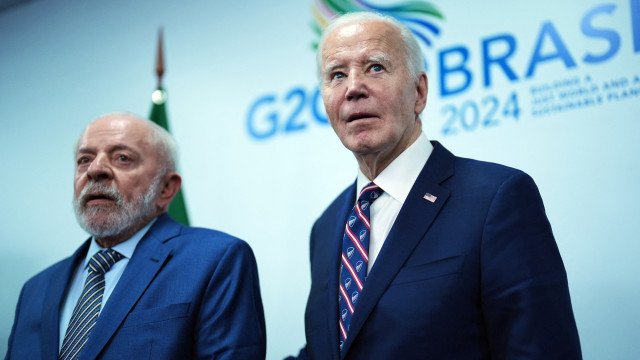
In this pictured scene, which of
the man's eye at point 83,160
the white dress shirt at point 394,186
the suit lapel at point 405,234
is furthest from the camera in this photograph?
the man's eye at point 83,160

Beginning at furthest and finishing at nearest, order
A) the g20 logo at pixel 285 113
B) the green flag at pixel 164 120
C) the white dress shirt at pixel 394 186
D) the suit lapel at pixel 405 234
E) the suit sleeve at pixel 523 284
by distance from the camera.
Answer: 1. the green flag at pixel 164 120
2. the g20 logo at pixel 285 113
3. the white dress shirt at pixel 394 186
4. the suit lapel at pixel 405 234
5. the suit sleeve at pixel 523 284

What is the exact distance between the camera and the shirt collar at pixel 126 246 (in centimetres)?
221

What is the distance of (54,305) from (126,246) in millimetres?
274

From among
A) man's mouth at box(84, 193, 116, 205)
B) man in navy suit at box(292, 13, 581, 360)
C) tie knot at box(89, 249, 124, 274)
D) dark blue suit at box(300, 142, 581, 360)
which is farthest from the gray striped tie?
dark blue suit at box(300, 142, 581, 360)

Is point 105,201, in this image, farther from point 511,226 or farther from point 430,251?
point 511,226

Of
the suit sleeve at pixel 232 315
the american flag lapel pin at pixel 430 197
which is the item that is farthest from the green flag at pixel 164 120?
the american flag lapel pin at pixel 430 197

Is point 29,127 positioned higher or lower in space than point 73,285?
higher

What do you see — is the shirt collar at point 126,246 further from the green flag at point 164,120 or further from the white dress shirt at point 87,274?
the green flag at point 164,120

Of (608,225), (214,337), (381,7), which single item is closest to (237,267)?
(214,337)

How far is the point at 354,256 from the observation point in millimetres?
1729

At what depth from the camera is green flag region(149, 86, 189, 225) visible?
3.26m

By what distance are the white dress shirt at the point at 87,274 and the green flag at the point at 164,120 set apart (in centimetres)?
93

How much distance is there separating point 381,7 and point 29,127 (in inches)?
86.5

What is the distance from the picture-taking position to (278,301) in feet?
9.75
